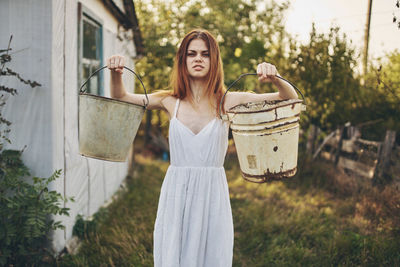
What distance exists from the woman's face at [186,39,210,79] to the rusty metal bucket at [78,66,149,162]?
0.36 metres

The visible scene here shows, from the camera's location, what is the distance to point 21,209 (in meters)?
2.90

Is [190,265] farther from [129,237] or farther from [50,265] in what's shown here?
[129,237]

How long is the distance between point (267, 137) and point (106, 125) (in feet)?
3.09

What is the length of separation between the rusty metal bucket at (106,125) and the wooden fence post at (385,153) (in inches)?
157

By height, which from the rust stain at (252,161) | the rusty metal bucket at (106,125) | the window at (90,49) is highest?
the window at (90,49)

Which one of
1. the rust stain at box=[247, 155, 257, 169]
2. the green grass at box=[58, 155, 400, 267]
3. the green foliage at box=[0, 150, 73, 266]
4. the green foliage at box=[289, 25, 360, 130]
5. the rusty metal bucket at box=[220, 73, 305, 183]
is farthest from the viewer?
the green foliage at box=[289, 25, 360, 130]

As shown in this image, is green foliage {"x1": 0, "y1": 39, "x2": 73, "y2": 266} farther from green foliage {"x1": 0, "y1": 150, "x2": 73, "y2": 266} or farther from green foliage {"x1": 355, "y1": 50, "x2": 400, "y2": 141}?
green foliage {"x1": 355, "y1": 50, "x2": 400, "y2": 141}

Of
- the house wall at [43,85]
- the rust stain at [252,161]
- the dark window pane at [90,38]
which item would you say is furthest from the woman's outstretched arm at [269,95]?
the dark window pane at [90,38]

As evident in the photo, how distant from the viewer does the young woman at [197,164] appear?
6.89ft

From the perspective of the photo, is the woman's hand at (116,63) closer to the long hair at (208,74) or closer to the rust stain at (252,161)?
the long hair at (208,74)

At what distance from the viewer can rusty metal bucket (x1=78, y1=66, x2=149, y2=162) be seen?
2.08 meters

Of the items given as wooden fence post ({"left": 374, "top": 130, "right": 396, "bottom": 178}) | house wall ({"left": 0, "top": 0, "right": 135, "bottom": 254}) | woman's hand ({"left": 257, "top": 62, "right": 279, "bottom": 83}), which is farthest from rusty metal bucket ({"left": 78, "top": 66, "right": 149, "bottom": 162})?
wooden fence post ({"left": 374, "top": 130, "right": 396, "bottom": 178})

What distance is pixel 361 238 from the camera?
12.3 ft

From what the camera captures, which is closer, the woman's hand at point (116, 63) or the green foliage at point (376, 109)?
the woman's hand at point (116, 63)
